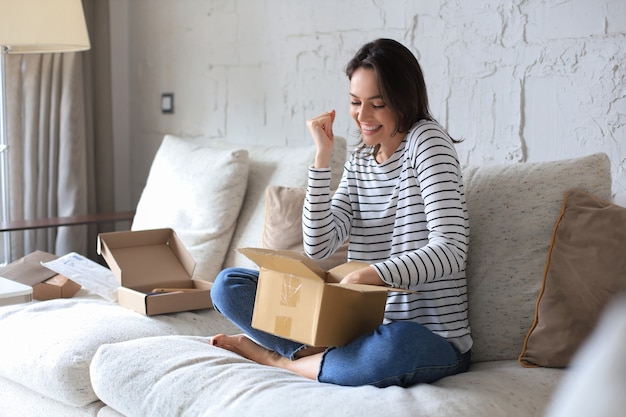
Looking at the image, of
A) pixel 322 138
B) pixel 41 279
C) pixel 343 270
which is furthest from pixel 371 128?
pixel 41 279

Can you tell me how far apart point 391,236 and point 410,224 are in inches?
3.4

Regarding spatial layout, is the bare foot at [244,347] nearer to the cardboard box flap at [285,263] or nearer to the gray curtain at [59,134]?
the cardboard box flap at [285,263]

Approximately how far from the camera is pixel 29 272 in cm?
261

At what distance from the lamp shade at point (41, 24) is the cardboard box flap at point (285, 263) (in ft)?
4.79

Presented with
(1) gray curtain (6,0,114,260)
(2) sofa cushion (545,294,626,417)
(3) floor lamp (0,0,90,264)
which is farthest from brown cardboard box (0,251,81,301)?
(2) sofa cushion (545,294,626,417)

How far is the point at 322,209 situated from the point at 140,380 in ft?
1.86

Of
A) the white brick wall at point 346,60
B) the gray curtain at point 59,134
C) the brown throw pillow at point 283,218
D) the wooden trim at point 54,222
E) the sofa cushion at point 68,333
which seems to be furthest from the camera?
the gray curtain at point 59,134

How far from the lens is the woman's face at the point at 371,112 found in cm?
188

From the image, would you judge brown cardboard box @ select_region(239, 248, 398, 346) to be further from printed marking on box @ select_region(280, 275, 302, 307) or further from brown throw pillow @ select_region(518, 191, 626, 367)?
brown throw pillow @ select_region(518, 191, 626, 367)

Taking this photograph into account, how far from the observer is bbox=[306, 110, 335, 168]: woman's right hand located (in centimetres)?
199

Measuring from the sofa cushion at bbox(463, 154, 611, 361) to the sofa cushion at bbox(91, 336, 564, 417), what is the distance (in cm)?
8

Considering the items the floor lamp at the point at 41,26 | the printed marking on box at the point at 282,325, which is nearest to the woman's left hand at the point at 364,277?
the printed marking on box at the point at 282,325

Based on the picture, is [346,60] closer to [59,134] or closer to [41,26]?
[41,26]

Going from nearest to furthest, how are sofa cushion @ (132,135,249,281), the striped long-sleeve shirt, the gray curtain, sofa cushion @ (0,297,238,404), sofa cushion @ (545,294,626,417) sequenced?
sofa cushion @ (545,294,626,417) < the striped long-sleeve shirt < sofa cushion @ (0,297,238,404) < sofa cushion @ (132,135,249,281) < the gray curtain
